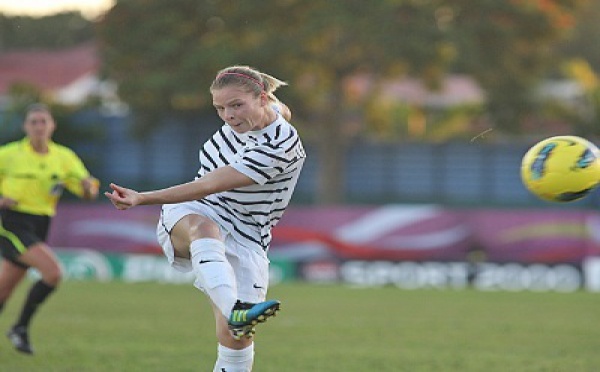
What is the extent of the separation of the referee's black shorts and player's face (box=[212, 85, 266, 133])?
16.5ft

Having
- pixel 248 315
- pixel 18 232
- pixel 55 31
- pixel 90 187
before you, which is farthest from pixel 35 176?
pixel 55 31

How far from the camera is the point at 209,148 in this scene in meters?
7.85

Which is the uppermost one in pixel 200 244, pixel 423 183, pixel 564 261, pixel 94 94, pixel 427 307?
pixel 94 94

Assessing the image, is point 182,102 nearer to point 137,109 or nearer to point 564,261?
point 137,109

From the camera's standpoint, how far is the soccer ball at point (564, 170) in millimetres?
8039

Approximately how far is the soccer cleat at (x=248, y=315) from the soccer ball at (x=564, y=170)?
2.11m

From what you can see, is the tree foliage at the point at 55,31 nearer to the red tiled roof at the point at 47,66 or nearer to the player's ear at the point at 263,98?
the red tiled roof at the point at 47,66

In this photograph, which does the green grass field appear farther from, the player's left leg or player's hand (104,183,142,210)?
player's hand (104,183,142,210)

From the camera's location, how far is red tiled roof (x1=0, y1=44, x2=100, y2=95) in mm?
54447

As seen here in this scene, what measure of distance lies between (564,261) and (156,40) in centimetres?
1346

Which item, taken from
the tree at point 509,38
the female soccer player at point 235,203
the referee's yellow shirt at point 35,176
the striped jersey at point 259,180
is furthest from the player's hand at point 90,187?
the tree at point 509,38

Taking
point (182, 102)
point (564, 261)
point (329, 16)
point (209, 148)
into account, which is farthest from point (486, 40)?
point (209, 148)

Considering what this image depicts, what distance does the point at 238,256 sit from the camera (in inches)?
303

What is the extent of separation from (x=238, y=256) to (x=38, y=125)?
196 inches
